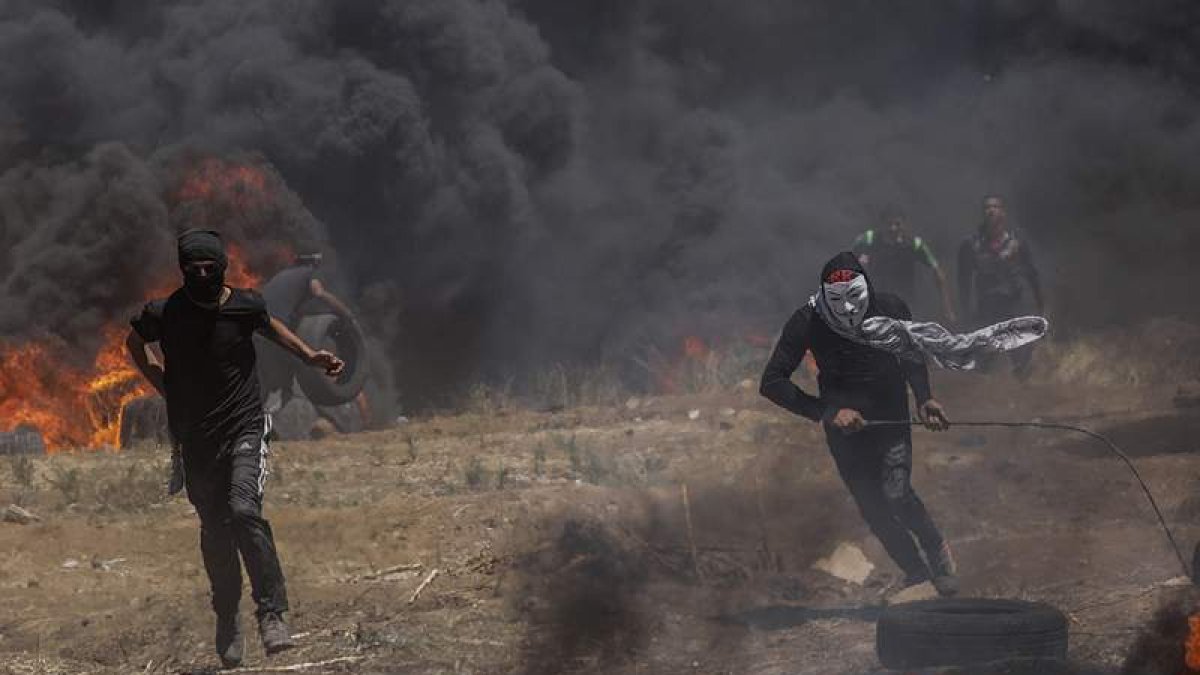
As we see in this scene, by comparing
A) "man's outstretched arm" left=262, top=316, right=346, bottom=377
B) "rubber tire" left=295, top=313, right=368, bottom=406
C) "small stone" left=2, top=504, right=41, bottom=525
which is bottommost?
"small stone" left=2, top=504, right=41, bottom=525

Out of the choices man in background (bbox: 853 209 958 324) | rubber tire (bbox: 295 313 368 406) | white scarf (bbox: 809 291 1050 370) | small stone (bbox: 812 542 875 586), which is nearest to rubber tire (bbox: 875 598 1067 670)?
white scarf (bbox: 809 291 1050 370)

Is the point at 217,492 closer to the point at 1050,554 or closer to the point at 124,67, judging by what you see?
the point at 1050,554

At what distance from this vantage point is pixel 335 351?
62.5ft

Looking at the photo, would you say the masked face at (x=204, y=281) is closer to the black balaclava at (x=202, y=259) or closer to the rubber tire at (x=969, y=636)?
the black balaclava at (x=202, y=259)

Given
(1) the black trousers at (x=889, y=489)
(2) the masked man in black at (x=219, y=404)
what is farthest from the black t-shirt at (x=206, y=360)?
(1) the black trousers at (x=889, y=489)

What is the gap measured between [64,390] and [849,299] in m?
13.3

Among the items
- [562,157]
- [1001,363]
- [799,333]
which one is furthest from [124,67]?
[799,333]

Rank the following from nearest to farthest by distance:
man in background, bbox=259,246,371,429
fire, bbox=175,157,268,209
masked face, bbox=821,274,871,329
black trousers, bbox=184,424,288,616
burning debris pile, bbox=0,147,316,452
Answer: black trousers, bbox=184,424,288,616
masked face, bbox=821,274,871,329
man in background, bbox=259,246,371,429
burning debris pile, bbox=0,147,316,452
fire, bbox=175,157,268,209

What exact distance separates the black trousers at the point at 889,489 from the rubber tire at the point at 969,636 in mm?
1220

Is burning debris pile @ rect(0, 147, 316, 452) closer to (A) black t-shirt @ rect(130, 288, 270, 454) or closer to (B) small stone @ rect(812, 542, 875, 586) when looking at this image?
(B) small stone @ rect(812, 542, 875, 586)

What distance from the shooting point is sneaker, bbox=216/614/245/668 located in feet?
27.2

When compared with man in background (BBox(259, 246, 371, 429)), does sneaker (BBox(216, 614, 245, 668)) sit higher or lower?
lower

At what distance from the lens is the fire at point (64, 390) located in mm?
19453

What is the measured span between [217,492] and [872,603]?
4.19m
